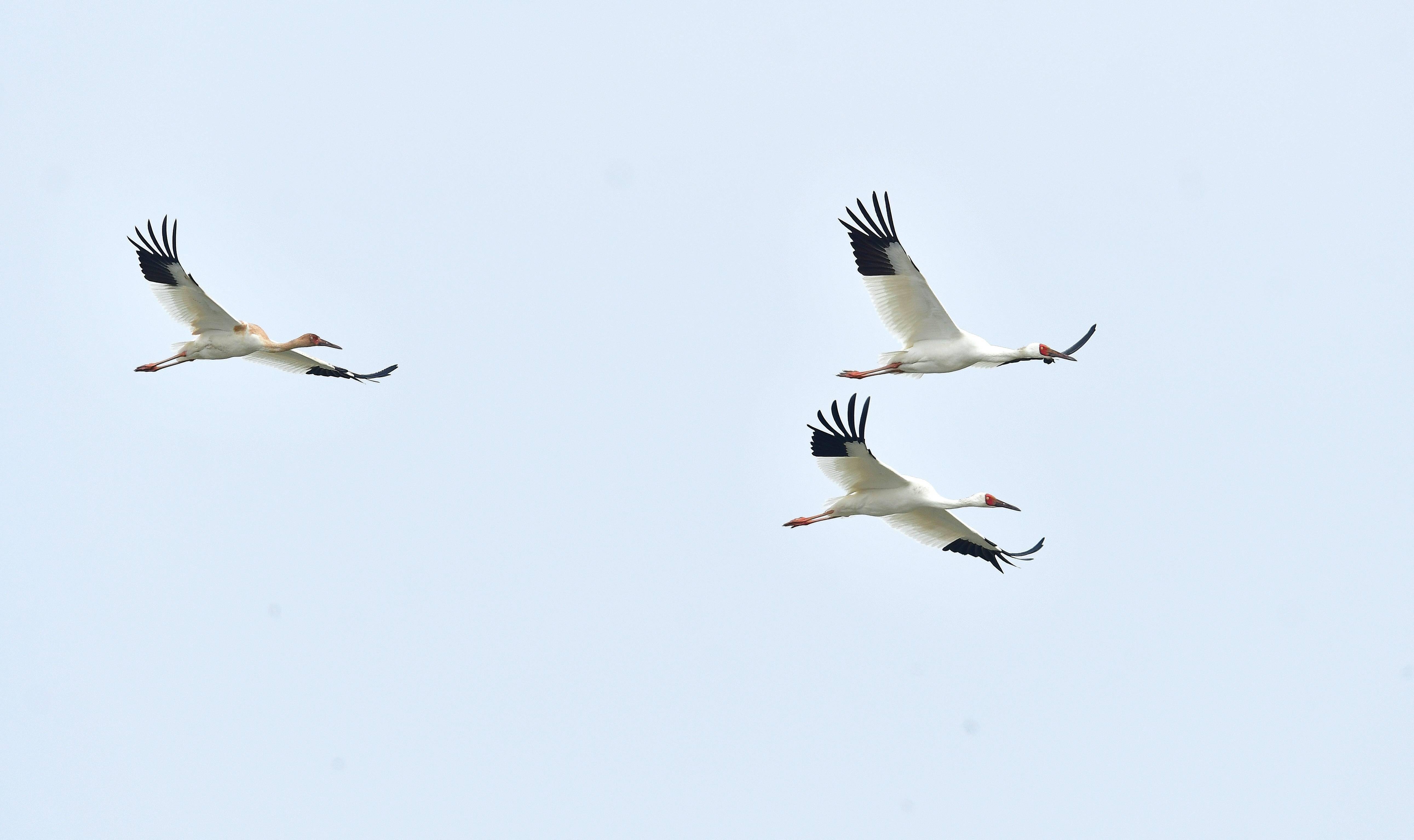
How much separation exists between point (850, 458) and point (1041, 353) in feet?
12.0

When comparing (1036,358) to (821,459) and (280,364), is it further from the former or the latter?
(280,364)

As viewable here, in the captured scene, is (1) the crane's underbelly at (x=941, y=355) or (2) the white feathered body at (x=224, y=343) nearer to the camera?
(1) the crane's underbelly at (x=941, y=355)

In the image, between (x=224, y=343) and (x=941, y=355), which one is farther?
(x=224, y=343)

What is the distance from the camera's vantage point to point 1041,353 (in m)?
31.6

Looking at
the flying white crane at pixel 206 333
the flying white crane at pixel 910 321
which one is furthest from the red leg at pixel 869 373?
the flying white crane at pixel 206 333

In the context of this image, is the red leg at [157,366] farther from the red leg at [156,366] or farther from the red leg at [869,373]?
the red leg at [869,373]

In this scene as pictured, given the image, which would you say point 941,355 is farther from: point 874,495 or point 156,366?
point 156,366

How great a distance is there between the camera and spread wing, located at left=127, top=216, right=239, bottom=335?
31188 millimetres

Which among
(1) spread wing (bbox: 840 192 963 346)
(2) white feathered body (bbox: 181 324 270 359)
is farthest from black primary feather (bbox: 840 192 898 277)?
(2) white feathered body (bbox: 181 324 270 359)

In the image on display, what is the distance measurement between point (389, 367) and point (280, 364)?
207cm

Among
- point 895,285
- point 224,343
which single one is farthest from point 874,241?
point 224,343

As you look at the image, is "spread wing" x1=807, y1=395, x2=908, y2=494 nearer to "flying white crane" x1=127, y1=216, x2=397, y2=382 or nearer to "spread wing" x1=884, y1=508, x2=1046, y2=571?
"spread wing" x1=884, y1=508, x2=1046, y2=571

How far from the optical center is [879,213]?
99.7 ft

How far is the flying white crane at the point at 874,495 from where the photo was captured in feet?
98.7
